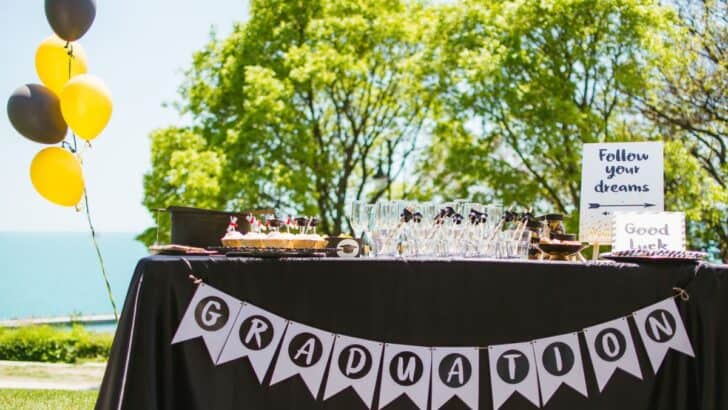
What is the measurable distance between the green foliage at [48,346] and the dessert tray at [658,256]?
33.5 feet

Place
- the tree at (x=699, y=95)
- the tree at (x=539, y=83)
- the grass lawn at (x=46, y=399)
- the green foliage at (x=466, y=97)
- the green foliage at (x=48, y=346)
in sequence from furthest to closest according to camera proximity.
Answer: the tree at (x=699, y=95) → the green foliage at (x=466, y=97) → the tree at (x=539, y=83) → the green foliage at (x=48, y=346) → the grass lawn at (x=46, y=399)

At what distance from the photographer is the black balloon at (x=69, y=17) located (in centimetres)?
539

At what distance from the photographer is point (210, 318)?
2.93 meters

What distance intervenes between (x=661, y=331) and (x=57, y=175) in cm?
479

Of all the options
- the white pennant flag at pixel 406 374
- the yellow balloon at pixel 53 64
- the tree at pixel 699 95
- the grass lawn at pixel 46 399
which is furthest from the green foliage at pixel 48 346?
the tree at pixel 699 95

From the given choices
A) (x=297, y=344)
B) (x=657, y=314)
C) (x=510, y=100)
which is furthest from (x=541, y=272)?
(x=510, y=100)

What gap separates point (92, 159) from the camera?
19.5ft

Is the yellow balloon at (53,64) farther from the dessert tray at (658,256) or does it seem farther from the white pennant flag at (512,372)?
the dessert tray at (658,256)

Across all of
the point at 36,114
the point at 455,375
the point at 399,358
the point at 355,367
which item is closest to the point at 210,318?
the point at 355,367

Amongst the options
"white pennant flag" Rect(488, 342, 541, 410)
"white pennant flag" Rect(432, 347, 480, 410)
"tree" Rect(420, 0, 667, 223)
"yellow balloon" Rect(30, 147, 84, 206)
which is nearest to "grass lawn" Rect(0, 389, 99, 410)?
"yellow balloon" Rect(30, 147, 84, 206)

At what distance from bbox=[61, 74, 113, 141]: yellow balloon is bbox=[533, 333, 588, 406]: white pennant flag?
4146mm

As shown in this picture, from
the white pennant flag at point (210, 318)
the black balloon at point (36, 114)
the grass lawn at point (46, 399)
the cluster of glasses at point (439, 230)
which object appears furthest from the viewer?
the grass lawn at point (46, 399)

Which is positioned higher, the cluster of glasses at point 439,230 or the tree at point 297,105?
the tree at point 297,105

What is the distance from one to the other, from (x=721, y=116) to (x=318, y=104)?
10.2m
